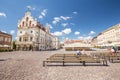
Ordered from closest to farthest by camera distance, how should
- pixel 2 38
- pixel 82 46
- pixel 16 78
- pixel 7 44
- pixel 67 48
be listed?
pixel 16 78
pixel 2 38
pixel 7 44
pixel 82 46
pixel 67 48

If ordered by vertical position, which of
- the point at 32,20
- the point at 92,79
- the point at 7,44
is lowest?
the point at 92,79

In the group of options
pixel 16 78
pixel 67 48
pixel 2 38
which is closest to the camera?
pixel 16 78

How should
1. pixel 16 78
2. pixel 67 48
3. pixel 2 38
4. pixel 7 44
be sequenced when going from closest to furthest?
pixel 16 78
pixel 2 38
pixel 7 44
pixel 67 48

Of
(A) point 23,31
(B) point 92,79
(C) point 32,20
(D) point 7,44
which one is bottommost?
(B) point 92,79

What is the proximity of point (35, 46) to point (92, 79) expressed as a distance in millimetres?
39657

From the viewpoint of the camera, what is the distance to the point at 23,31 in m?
43.8

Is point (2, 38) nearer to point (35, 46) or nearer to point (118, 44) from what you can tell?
point (35, 46)

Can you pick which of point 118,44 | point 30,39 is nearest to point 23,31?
point 30,39

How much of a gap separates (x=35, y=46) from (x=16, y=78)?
38.4 m

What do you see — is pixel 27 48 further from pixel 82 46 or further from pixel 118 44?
pixel 118 44

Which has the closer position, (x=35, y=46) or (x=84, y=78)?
(x=84, y=78)

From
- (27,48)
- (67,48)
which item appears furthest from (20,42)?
(67,48)

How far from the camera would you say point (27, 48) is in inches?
1635

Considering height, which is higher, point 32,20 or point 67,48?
point 32,20
